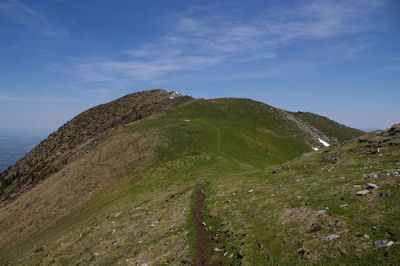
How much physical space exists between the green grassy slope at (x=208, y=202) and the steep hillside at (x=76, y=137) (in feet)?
66.9

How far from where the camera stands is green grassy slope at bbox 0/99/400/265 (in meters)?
22.9

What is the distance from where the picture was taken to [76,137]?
434 ft

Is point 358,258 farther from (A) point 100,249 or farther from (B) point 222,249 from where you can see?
(A) point 100,249

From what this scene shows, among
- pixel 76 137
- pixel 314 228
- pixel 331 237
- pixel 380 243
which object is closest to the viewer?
pixel 380 243

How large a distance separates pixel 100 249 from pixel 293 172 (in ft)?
79.4

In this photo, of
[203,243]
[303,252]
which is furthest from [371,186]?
[203,243]

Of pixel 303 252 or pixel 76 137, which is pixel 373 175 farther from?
pixel 76 137

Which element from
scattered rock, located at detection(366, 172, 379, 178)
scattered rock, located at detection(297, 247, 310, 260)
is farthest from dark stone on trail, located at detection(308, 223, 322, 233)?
scattered rock, located at detection(366, 172, 379, 178)

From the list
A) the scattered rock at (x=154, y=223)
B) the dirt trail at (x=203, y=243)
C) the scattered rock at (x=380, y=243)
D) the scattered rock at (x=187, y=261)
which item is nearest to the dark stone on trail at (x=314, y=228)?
the scattered rock at (x=380, y=243)

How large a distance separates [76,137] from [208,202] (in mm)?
103654

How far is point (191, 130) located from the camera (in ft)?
278

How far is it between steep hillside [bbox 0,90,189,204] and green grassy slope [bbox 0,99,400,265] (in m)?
20.4

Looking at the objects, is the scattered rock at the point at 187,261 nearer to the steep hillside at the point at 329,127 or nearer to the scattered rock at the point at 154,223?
the scattered rock at the point at 154,223

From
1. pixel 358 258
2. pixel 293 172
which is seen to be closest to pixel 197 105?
pixel 293 172
